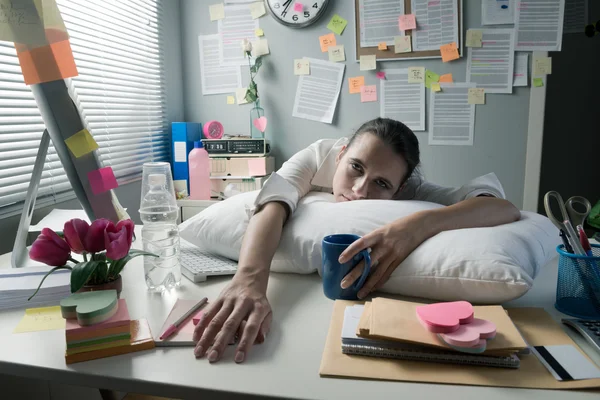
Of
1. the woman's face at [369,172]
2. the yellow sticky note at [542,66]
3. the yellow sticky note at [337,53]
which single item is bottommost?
the woman's face at [369,172]

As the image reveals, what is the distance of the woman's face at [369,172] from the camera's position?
3.90 feet

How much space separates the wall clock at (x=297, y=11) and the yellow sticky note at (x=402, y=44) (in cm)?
43

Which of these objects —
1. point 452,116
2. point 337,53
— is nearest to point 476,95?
point 452,116

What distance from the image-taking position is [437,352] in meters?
0.57

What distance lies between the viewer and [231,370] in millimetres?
557

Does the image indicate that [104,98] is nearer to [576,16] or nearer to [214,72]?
[214,72]

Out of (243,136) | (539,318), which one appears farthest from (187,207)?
(539,318)

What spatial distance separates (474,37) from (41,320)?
2.22 meters

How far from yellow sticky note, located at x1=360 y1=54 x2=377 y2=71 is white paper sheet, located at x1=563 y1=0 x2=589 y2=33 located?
46.1 inches

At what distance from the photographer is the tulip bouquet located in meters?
0.73

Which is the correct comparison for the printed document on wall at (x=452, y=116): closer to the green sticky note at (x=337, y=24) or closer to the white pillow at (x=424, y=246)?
the green sticky note at (x=337, y=24)

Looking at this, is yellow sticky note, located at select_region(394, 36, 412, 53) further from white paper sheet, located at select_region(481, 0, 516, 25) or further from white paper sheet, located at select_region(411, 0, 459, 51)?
white paper sheet, located at select_region(481, 0, 516, 25)

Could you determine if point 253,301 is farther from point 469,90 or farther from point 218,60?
point 218,60

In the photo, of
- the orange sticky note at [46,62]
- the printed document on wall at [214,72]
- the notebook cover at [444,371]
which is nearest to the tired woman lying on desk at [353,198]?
the notebook cover at [444,371]
